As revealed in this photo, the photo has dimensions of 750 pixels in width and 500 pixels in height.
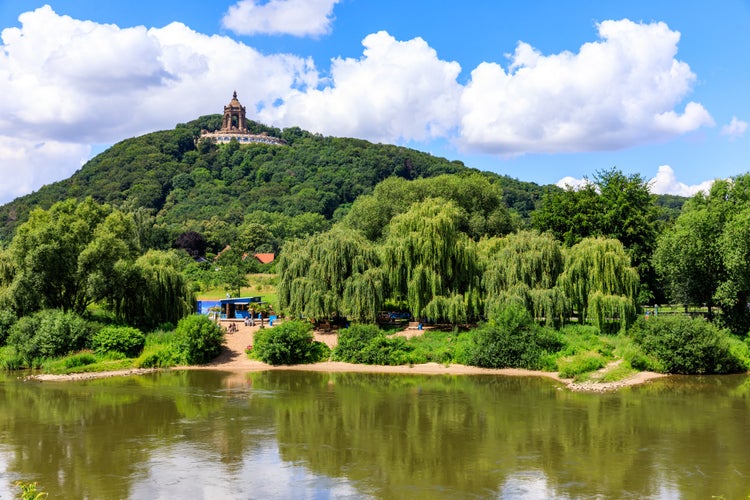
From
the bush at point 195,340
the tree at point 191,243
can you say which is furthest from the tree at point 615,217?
the tree at point 191,243

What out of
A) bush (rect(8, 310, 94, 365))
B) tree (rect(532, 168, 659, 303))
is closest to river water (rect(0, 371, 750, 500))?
bush (rect(8, 310, 94, 365))

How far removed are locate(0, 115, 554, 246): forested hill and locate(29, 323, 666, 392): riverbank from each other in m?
72.7

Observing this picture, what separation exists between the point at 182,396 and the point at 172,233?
68258 mm

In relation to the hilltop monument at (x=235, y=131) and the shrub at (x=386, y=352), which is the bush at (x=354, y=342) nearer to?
the shrub at (x=386, y=352)

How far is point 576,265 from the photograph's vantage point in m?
37.6

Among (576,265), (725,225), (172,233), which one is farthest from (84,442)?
(172,233)

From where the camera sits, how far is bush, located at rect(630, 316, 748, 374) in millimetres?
32156

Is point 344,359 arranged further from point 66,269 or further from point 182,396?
point 66,269

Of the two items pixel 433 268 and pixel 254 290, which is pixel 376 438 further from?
pixel 254 290

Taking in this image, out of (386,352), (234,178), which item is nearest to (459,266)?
(386,352)

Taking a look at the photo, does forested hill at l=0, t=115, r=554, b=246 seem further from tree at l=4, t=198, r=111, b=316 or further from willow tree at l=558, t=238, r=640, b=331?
willow tree at l=558, t=238, r=640, b=331

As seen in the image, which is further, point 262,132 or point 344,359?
point 262,132

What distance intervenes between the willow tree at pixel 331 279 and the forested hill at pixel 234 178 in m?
70.8

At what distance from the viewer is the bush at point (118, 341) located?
1454 inches
